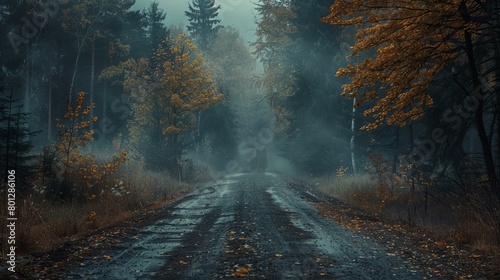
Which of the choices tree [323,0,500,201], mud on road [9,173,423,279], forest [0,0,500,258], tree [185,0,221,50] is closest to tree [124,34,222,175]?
forest [0,0,500,258]

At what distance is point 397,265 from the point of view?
6.95 meters

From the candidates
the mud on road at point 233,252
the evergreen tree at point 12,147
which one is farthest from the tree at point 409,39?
the evergreen tree at point 12,147

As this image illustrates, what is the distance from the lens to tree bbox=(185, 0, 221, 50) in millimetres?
55906

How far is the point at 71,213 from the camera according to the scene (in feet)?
36.0

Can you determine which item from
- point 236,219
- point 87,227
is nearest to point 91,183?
point 87,227

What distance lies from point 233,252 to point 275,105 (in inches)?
904

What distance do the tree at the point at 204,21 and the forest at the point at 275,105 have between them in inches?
7.3

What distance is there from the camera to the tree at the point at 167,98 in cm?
2755

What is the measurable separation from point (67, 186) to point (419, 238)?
10.1 m

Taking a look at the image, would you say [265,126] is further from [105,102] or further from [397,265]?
[397,265]

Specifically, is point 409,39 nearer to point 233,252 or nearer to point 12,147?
point 233,252

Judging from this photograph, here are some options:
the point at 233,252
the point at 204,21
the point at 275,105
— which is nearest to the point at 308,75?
the point at 275,105

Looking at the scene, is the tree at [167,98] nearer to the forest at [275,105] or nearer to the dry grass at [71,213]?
the forest at [275,105]

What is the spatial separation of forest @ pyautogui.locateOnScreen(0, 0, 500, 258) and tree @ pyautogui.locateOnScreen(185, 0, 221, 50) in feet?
0.61
